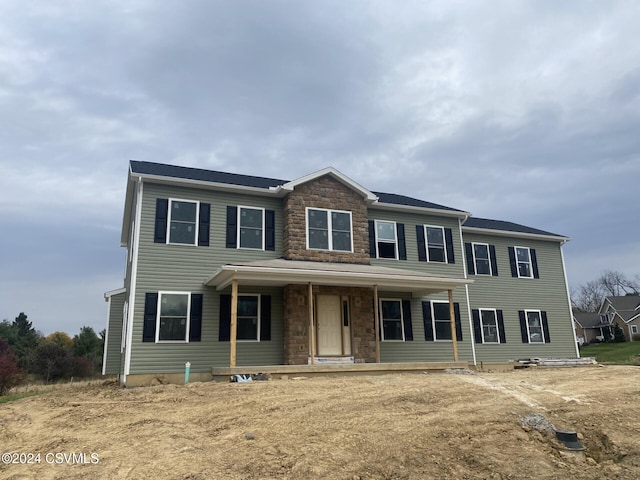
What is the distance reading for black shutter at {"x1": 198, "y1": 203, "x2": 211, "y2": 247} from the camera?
1384cm

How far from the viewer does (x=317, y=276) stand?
12.7 meters

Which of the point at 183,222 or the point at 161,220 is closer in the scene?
the point at 161,220

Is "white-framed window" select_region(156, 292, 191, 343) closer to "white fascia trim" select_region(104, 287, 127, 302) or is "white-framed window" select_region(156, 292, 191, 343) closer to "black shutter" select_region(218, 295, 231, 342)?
"black shutter" select_region(218, 295, 231, 342)

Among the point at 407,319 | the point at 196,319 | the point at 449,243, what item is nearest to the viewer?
the point at 196,319

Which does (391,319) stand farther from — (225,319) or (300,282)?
(225,319)

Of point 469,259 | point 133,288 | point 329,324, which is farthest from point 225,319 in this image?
point 469,259

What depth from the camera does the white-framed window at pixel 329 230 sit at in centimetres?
1495

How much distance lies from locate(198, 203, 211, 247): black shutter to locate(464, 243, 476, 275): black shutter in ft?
34.0

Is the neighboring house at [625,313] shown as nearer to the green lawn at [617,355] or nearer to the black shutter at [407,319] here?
the green lawn at [617,355]

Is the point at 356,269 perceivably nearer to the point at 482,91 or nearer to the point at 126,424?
the point at 126,424

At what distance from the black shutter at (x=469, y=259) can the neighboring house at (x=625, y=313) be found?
39899 mm

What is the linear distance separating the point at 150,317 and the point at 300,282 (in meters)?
4.24

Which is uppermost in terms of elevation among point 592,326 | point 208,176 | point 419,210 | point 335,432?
point 208,176

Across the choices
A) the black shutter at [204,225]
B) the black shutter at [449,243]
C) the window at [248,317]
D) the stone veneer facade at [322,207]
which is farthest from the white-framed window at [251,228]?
the black shutter at [449,243]
